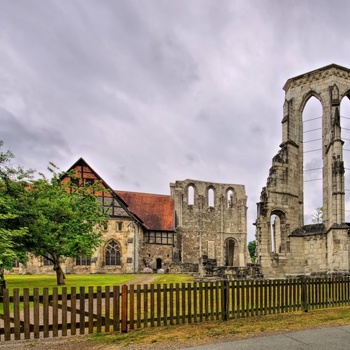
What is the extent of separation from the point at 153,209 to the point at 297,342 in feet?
137

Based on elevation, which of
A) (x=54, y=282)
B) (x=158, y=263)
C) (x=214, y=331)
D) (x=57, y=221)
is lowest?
(x=158, y=263)

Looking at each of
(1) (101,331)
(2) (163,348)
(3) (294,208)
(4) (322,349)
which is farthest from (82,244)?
(4) (322,349)

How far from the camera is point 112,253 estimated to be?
Answer: 39.9 m

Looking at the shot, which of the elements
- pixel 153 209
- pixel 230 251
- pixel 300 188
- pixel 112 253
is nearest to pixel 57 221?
pixel 300 188

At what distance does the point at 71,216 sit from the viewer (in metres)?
23.1

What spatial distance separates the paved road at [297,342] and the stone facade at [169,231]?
104ft

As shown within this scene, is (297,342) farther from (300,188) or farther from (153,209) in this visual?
(153,209)

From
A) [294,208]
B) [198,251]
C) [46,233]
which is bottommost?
[198,251]

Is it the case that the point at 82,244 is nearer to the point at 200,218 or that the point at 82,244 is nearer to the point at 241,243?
the point at 200,218

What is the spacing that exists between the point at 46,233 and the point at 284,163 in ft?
46.6

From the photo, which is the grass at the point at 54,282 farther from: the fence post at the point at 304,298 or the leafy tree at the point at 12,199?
the fence post at the point at 304,298

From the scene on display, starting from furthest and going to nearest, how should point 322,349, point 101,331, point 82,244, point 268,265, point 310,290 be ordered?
point 82,244 → point 268,265 → point 310,290 → point 101,331 → point 322,349

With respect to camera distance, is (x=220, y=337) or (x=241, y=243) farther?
(x=241, y=243)

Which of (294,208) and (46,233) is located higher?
(294,208)
